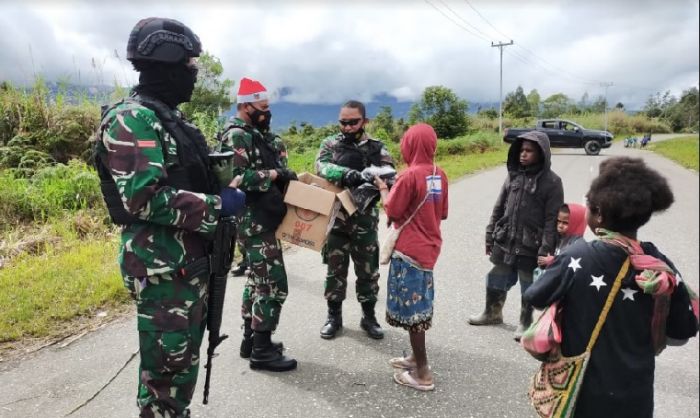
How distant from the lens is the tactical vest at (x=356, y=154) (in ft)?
11.9

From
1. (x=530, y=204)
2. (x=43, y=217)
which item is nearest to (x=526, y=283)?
(x=530, y=204)

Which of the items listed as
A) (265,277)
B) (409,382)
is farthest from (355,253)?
(409,382)

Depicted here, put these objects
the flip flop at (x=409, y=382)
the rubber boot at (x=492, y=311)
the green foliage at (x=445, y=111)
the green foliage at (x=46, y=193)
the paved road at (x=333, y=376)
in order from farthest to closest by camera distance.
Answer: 1. the green foliage at (x=445, y=111)
2. the green foliage at (x=46, y=193)
3. the rubber boot at (x=492, y=311)
4. the flip flop at (x=409, y=382)
5. the paved road at (x=333, y=376)

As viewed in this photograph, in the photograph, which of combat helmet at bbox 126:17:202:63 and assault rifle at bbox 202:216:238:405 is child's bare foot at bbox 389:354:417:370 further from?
combat helmet at bbox 126:17:202:63

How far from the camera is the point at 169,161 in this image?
6.41 feet

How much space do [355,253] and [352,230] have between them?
211 mm

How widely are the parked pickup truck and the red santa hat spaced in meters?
21.0

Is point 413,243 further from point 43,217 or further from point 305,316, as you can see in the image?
point 43,217

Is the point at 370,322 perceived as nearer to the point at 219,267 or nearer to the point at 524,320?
the point at 524,320

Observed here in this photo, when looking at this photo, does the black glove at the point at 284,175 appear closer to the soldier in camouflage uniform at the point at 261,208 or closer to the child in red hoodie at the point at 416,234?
the soldier in camouflage uniform at the point at 261,208

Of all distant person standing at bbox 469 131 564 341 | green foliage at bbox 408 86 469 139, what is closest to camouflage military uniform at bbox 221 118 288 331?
distant person standing at bbox 469 131 564 341

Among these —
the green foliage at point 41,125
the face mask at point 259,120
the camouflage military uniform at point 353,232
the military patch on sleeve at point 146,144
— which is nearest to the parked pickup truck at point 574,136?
the green foliage at point 41,125

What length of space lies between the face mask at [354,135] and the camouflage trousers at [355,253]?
595mm

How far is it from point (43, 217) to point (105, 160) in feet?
17.1
